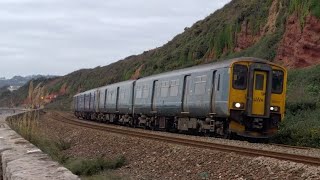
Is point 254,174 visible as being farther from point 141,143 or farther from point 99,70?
point 99,70

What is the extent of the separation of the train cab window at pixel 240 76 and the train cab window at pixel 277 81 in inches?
45.7

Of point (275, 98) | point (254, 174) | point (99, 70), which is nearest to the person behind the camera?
point (254, 174)

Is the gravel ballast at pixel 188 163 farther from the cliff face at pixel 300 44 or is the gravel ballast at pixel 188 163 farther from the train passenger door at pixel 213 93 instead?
the cliff face at pixel 300 44

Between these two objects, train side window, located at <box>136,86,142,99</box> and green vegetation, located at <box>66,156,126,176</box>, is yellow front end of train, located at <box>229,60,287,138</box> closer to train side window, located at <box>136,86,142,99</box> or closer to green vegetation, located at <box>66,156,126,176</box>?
green vegetation, located at <box>66,156,126,176</box>

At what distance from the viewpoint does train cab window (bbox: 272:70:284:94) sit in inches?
735

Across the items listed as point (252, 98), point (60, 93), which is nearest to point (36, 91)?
point (252, 98)

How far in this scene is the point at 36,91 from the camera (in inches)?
758

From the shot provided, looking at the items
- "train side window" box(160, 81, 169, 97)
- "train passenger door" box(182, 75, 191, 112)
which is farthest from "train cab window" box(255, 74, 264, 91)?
"train side window" box(160, 81, 169, 97)

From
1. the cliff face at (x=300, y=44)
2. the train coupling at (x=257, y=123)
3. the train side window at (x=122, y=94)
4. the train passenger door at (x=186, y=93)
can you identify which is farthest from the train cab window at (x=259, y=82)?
the train side window at (x=122, y=94)

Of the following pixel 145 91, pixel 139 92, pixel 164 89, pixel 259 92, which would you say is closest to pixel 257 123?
pixel 259 92

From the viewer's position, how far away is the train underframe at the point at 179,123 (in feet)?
61.8

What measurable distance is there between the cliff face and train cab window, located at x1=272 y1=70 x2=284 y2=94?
11.8m

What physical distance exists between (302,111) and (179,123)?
→ 5013mm

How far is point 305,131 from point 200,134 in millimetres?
4551
